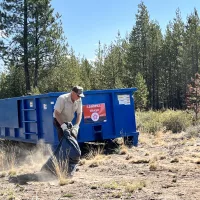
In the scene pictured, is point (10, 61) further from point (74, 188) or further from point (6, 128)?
point (74, 188)

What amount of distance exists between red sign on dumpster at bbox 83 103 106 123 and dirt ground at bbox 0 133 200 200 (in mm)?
987

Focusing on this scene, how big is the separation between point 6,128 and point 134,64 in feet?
106

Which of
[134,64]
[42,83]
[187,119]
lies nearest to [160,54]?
[134,64]

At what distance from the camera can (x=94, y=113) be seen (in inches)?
406

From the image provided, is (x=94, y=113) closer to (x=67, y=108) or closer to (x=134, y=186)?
(x=67, y=108)

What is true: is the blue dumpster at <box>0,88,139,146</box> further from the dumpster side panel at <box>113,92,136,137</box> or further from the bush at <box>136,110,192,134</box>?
the bush at <box>136,110,192,134</box>

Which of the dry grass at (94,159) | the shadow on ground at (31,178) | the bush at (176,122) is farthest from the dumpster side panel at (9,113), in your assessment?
the bush at (176,122)

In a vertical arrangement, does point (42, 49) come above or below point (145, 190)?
above

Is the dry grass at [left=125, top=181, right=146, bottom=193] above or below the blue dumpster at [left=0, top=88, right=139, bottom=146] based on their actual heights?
below

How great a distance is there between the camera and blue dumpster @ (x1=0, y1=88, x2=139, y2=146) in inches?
393

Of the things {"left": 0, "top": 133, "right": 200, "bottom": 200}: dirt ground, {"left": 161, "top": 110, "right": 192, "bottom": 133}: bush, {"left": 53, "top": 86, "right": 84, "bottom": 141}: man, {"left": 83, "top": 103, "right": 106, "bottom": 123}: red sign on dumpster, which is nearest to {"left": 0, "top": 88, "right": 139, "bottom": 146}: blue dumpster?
{"left": 83, "top": 103, "right": 106, "bottom": 123}: red sign on dumpster

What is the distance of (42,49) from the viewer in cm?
3256

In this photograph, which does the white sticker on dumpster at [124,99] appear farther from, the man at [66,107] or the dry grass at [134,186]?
the dry grass at [134,186]

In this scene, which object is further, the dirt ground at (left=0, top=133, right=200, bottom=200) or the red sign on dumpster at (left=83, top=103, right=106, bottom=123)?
the red sign on dumpster at (left=83, top=103, right=106, bottom=123)
